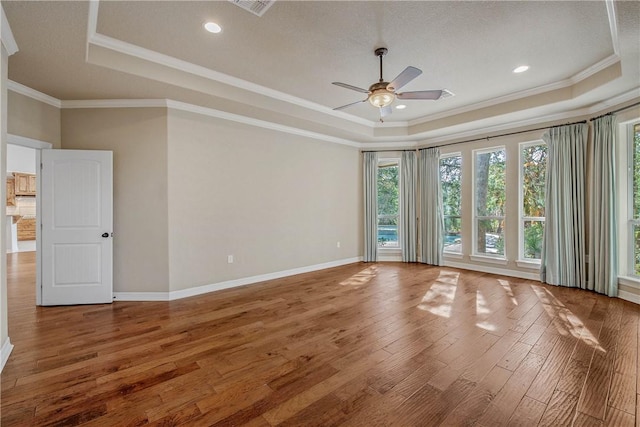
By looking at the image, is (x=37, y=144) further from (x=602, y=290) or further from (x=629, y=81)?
(x=602, y=290)

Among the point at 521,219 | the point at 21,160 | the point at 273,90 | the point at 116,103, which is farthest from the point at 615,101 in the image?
the point at 21,160

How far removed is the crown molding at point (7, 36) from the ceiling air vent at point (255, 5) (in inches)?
70.6

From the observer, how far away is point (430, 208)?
632 centimetres

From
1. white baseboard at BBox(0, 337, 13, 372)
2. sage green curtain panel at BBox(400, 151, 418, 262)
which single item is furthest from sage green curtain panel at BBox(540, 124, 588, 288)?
white baseboard at BBox(0, 337, 13, 372)

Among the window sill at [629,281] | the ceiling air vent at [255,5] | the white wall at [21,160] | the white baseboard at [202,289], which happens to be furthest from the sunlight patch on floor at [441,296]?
the white wall at [21,160]

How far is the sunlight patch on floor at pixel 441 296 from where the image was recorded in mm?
3618

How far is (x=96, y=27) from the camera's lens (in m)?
2.75


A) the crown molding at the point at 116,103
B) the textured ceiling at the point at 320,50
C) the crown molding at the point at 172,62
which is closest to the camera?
the textured ceiling at the point at 320,50

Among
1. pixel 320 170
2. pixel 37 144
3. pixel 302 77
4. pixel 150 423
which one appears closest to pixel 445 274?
pixel 320 170

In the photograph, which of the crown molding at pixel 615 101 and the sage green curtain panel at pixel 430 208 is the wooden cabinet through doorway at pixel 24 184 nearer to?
the sage green curtain panel at pixel 430 208

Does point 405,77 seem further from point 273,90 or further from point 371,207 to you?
point 371,207

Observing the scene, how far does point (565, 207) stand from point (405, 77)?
12.6 ft

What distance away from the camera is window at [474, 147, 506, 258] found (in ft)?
18.1

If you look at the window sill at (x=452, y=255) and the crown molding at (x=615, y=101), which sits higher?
the crown molding at (x=615, y=101)
